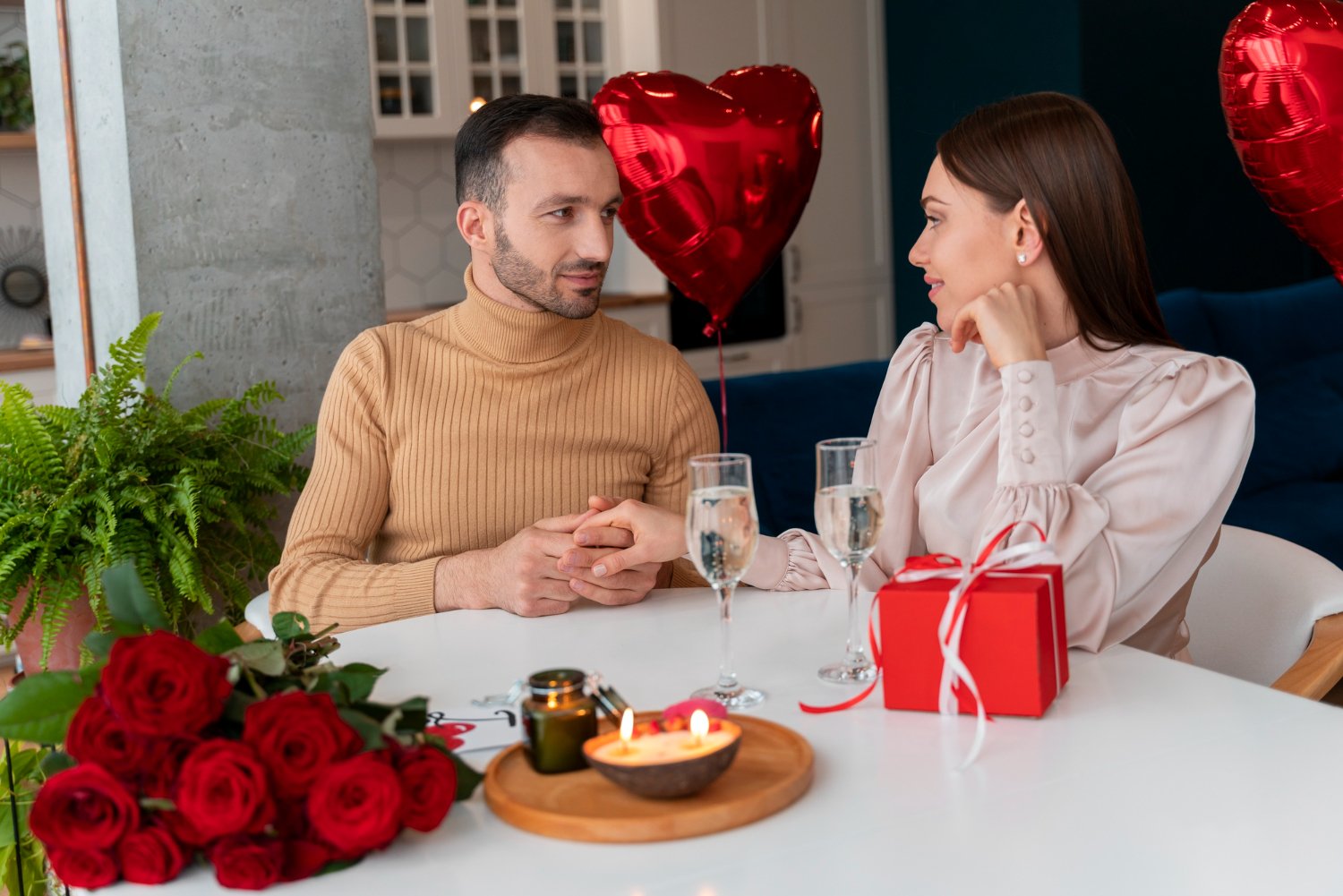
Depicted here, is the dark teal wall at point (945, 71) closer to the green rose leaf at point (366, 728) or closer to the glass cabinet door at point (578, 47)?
the glass cabinet door at point (578, 47)

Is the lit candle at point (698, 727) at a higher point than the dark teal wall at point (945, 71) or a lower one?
lower

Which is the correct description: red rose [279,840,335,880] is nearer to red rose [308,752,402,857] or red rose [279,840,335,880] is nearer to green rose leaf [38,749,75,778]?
red rose [308,752,402,857]

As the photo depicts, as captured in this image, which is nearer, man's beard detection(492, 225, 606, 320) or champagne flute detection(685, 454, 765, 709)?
champagne flute detection(685, 454, 765, 709)

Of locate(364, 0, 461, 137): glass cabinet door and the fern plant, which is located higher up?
locate(364, 0, 461, 137): glass cabinet door

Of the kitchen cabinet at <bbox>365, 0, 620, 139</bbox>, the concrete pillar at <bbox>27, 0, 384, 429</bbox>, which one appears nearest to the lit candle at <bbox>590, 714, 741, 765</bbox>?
the concrete pillar at <bbox>27, 0, 384, 429</bbox>

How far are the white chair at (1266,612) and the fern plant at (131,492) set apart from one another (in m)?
1.46

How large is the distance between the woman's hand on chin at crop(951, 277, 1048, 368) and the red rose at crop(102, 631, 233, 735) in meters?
0.95

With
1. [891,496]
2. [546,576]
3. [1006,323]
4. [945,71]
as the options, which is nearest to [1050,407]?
[1006,323]

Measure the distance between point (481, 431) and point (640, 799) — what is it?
1.00 metres

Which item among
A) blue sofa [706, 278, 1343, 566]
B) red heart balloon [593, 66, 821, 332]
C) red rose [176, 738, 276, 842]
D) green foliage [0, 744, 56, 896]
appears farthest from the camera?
blue sofa [706, 278, 1343, 566]

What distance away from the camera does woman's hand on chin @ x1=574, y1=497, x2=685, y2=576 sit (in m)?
1.62

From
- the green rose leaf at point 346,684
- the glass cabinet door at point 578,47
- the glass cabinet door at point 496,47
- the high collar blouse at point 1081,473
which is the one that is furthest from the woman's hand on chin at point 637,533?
the glass cabinet door at point 578,47

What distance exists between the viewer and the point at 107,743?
920mm

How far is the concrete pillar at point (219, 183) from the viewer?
2404 mm
